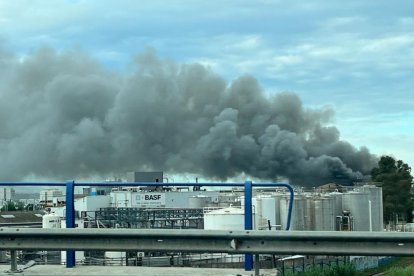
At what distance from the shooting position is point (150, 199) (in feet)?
234

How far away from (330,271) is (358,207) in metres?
56.5

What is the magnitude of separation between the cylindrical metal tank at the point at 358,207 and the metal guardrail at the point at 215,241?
5701 centimetres

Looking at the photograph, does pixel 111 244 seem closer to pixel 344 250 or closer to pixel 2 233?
pixel 2 233

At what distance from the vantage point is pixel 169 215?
51.7 metres

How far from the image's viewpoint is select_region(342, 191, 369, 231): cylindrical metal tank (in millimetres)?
61719

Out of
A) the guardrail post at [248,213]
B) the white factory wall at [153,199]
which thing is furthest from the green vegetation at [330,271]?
the white factory wall at [153,199]

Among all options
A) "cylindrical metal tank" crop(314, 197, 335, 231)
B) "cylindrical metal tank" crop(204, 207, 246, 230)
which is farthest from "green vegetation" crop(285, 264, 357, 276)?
"cylindrical metal tank" crop(314, 197, 335, 231)

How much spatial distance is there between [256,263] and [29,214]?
54444mm

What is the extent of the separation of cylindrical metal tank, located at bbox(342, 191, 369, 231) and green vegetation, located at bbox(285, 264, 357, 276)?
5609 cm

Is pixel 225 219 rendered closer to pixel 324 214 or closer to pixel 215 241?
pixel 215 241

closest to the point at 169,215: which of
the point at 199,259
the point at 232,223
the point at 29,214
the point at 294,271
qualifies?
the point at 29,214

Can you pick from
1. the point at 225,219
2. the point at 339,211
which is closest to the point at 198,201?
the point at 339,211

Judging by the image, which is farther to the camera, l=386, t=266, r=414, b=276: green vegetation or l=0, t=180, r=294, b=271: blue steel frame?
l=0, t=180, r=294, b=271: blue steel frame

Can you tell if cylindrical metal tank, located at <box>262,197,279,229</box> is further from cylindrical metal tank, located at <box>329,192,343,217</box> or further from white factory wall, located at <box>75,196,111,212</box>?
white factory wall, located at <box>75,196,111,212</box>
